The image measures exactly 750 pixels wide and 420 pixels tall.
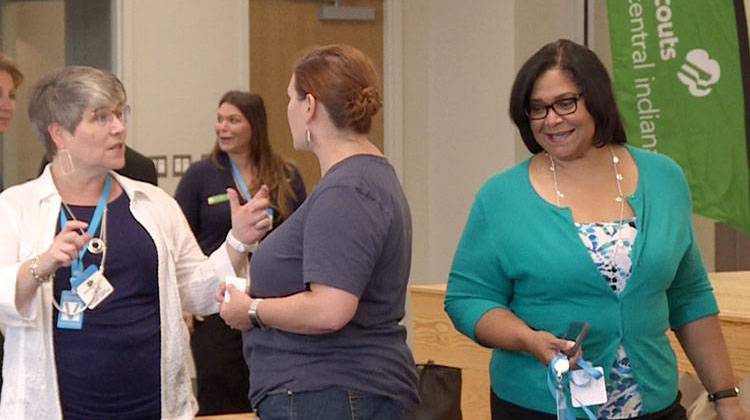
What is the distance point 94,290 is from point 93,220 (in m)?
0.17

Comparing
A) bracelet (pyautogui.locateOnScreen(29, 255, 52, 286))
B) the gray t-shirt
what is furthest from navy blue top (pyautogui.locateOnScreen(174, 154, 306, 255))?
the gray t-shirt

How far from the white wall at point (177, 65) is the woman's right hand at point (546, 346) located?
4.53 m

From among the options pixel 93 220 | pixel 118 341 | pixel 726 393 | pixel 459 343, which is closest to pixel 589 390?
pixel 726 393

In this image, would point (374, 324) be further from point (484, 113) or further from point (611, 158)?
point (484, 113)

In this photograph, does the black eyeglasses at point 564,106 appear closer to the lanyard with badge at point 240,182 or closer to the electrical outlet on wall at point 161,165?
the lanyard with badge at point 240,182

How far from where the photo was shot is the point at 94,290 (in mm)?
2812

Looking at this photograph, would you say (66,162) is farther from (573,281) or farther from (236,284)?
(573,281)

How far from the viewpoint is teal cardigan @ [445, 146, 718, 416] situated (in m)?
2.63

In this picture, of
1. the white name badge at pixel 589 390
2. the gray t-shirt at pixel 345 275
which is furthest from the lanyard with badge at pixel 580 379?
the gray t-shirt at pixel 345 275

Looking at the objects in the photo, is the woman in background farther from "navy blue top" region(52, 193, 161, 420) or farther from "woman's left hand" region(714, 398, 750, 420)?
"woman's left hand" region(714, 398, 750, 420)

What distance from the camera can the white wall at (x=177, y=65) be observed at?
6852 mm

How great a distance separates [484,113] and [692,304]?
15.7 feet

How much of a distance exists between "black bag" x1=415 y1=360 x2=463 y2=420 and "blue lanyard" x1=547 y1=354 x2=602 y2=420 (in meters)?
0.89

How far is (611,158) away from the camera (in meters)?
2.79
